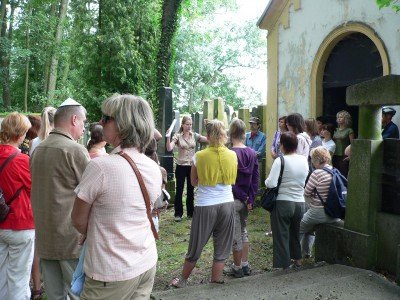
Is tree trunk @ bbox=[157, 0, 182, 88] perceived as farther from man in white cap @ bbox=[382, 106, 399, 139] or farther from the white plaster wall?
man in white cap @ bbox=[382, 106, 399, 139]

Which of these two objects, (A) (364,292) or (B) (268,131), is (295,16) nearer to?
(B) (268,131)

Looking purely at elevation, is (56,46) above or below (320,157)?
above

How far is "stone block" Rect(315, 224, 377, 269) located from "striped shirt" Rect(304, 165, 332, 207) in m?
0.37

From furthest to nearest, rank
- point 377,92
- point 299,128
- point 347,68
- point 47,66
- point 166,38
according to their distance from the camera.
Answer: point 47,66 → point 166,38 → point 347,68 → point 299,128 → point 377,92

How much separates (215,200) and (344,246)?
163 centimetres

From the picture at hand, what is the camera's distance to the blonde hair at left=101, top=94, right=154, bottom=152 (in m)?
2.46

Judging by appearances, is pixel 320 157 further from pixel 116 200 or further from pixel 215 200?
pixel 116 200

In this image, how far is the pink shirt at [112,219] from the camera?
237 cm

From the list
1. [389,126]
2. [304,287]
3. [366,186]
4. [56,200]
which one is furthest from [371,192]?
[56,200]

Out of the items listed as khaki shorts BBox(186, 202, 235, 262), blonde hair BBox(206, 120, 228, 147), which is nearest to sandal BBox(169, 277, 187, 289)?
khaki shorts BBox(186, 202, 235, 262)

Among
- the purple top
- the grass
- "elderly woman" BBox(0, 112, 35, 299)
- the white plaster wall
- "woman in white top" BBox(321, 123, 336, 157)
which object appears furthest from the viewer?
"woman in white top" BBox(321, 123, 336, 157)

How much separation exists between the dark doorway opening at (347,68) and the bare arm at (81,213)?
22.5 ft

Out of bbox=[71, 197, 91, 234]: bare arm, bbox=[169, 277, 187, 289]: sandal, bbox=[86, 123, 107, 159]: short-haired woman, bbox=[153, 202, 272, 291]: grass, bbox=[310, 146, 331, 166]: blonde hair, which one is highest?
bbox=[86, 123, 107, 159]: short-haired woman

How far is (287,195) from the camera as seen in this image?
5.23 m
